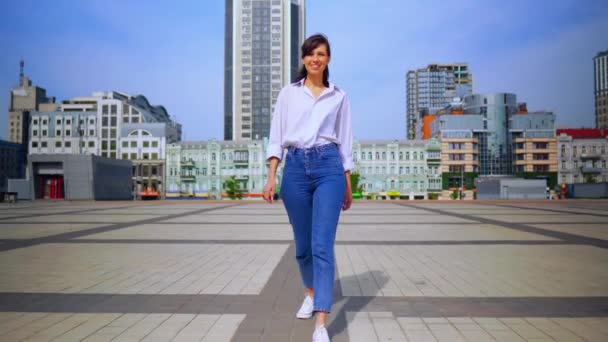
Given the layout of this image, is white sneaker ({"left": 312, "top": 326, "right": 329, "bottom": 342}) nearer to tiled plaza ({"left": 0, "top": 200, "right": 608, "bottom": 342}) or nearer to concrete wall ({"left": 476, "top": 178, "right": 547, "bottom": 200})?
tiled plaza ({"left": 0, "top": 200, "right": 608, "bottom": 342})

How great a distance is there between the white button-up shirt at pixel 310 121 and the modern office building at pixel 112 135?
75.6 meters

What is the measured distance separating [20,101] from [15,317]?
152 m

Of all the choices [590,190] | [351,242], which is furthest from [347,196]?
[590,190]

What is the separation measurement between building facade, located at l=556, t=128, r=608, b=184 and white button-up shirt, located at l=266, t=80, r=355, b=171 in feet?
275

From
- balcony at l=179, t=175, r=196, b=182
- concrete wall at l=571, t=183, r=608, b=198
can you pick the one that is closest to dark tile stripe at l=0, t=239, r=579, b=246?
concrete wall at l=571, t=183, r=608, b=198

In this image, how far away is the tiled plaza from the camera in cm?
325

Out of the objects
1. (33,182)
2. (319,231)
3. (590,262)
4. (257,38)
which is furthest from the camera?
(257,38)

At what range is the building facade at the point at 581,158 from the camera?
2891 inches

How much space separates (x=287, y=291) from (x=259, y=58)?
124798 mm

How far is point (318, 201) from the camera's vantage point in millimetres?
2984

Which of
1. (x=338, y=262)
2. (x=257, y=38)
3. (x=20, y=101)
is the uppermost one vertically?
(x=257, y=38)

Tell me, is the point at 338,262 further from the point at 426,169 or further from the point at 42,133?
the point at 42,133

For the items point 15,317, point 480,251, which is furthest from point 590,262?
point 15,317

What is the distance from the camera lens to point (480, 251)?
285 inches
